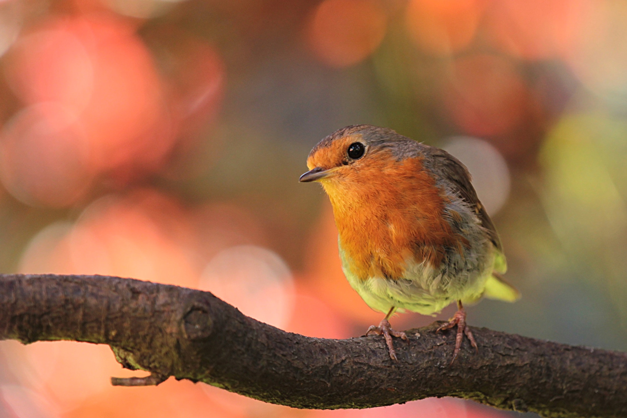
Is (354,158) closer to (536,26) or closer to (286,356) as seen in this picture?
(286,356)

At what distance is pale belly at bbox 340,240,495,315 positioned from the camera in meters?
1.72

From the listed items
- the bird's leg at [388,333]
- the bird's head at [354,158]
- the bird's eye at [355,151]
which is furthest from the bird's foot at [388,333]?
the bird's eye at [355,151]

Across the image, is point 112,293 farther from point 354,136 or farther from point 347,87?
point 347,87

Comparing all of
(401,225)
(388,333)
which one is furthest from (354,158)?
(388,333)

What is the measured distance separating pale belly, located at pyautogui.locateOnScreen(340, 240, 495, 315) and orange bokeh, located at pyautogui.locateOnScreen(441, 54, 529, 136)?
88 centimetres

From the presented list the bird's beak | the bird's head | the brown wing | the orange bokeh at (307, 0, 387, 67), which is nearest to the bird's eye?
the bird's head

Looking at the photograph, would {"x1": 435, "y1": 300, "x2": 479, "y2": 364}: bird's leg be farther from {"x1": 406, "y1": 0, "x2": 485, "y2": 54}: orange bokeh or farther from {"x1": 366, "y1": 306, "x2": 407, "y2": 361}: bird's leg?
{"x1": 406, "y1": 0, "x2": 485, "y2": 54}: orange bokeh

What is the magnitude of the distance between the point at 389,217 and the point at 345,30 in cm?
128

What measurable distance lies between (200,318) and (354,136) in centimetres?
100

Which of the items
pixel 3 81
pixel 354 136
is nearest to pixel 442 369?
pixel 354 136

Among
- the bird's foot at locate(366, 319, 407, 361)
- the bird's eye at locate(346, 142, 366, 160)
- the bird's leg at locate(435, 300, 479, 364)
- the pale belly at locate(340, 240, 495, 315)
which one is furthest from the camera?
the bird's eye at locate(346, 142, 366, 160)

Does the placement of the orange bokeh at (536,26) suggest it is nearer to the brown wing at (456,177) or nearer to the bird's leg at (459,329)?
the brown wing at (456,177)

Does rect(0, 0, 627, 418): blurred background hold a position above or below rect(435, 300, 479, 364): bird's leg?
above

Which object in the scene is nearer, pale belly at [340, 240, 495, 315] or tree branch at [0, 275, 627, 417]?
tree branch at [0, 275, 627, 417]
